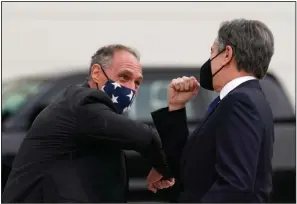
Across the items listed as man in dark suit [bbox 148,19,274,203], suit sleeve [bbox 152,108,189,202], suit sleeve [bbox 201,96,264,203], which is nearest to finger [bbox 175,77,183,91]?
man in dark suit [bbox 148,19,274,203]

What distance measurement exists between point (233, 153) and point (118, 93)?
68 centimetres

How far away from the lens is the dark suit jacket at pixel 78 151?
267cm

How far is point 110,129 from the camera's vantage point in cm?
268

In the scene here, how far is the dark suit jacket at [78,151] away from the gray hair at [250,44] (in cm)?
46

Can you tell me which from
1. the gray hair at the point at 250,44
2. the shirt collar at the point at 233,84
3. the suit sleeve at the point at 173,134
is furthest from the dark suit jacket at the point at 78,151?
the gray hair at the point at 250,44

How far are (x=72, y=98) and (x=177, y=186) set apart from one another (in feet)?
1.83

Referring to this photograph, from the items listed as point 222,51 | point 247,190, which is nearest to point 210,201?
point 247,190

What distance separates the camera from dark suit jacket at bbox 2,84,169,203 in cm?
267

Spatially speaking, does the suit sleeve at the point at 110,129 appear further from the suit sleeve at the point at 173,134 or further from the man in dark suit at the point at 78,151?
the suit sleeve at the point at 173,134

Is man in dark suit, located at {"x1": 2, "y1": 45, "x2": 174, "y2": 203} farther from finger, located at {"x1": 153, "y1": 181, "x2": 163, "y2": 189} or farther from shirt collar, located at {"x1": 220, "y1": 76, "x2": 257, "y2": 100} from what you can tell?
shirt collar, located at {"x1": 220, "y1": 76, "x2": 257, "y2": 100}

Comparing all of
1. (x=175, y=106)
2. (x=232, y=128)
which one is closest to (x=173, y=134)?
(x=175, y=106)

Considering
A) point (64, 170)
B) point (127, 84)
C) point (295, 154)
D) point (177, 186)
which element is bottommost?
point (295, 154)

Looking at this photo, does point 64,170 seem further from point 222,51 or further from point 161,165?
point 222,51

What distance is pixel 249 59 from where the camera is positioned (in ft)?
8.47
